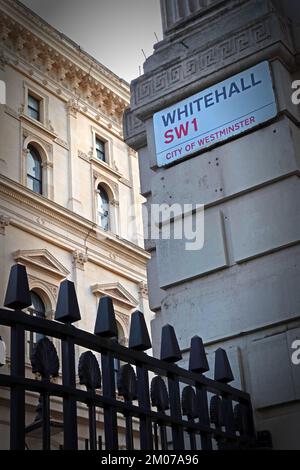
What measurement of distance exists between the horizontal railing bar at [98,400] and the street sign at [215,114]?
2041 mm

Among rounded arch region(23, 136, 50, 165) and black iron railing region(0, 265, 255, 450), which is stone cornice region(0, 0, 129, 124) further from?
black iron railing region(0, 265, 255, 450)

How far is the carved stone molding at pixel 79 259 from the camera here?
1070 inches

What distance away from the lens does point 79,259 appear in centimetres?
2734

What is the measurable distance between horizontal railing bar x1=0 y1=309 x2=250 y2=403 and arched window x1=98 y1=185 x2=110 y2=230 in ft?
83.7

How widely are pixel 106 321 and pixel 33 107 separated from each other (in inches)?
1024

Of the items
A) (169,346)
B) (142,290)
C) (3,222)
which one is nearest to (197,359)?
(169,346)

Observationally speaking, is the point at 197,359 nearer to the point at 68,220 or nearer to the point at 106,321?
the point at 106,321

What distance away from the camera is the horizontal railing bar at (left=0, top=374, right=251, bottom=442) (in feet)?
9.63

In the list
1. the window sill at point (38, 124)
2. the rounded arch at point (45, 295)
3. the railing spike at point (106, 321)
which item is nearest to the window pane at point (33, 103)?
the window sill at point (38, 124)

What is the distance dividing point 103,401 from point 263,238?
1.77 metres

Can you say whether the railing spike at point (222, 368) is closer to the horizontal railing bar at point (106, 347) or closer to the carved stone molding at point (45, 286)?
the horizontal railing bar at point (106, 347)

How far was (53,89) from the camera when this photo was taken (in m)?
29.4

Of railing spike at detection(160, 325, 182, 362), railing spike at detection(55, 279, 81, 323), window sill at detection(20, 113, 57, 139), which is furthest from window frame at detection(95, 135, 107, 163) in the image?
railing spike at detection(55, 279, 81, 323)

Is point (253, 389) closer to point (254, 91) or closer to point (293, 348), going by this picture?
point (293, 348)
